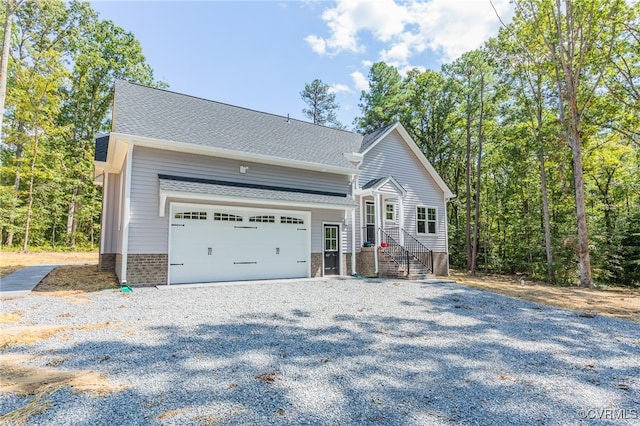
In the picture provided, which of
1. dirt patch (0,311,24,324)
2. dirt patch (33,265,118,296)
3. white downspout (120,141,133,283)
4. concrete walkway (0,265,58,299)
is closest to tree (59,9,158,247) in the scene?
concrete walkway (0,265,58,299)

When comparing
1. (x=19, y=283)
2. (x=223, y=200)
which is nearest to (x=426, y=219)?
(x=223, y=200)

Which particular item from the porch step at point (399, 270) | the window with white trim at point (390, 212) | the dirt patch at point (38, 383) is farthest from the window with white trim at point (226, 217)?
the window with white trim at point (390, 212)

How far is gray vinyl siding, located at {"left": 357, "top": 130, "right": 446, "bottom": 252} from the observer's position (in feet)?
49.5

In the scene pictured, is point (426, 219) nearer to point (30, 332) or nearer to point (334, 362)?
point (334, 362)

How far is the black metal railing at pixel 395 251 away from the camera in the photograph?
13.1 m

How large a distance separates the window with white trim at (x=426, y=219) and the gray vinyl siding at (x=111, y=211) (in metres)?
13.0

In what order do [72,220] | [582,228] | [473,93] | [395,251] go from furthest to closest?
[72,220] → [473,93] → [395,251] → [582,228]

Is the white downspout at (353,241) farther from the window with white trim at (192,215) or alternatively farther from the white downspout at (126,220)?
the white downspout at (126,220)

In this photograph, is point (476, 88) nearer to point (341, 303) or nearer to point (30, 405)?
point (341, 303)

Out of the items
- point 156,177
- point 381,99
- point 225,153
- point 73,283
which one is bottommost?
point 73,283

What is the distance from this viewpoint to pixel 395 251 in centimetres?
1374

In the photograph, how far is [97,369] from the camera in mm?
3824

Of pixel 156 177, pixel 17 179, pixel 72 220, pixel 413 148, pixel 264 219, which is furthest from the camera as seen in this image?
pixel 72 220

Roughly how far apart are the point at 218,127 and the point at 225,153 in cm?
185
